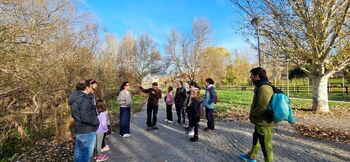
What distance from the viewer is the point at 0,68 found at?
6152mm

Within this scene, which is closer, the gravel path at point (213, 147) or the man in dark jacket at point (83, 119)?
the man in dark jacket at point (83, 119)

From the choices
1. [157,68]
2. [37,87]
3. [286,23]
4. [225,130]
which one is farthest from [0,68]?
[157,68]

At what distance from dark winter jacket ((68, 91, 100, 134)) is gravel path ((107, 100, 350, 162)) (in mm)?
1358

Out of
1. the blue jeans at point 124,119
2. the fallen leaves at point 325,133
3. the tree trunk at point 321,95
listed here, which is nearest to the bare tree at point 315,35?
the tree trunk at point 321,95

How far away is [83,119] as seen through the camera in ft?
14.3

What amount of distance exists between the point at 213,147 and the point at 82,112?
3.32m

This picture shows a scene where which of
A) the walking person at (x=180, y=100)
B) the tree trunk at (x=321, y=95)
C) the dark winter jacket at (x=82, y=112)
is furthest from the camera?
the tree trunk at (x=321, y=95)

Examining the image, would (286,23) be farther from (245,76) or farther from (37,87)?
(245,76)

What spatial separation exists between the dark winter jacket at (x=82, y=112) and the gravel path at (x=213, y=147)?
136 cm

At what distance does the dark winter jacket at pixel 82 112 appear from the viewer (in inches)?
171

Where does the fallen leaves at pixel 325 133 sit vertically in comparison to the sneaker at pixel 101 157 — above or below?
above

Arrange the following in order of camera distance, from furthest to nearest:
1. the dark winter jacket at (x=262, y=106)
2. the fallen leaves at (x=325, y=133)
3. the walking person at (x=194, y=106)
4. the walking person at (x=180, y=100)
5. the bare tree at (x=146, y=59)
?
1. the bare tree at (x=146, y=59)
2. the walking person at (x=180, y=100)
3. the walking person at (x=194, y=106)
4. the fallen leaves at (x=325, y=133)
5. the dark winter jacket at (x=262, y=106)

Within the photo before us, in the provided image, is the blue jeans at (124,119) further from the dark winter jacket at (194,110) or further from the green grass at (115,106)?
the green grass at (115,106)

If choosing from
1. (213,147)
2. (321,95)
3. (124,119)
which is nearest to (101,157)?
(124,119)
